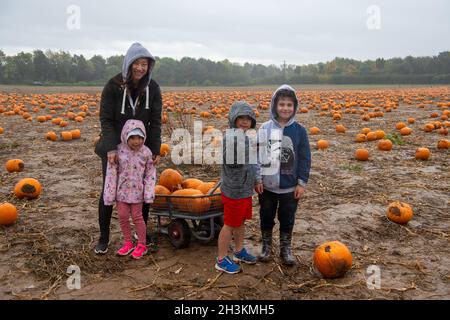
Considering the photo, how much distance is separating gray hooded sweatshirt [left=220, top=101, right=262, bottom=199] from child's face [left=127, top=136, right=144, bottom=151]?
835mm

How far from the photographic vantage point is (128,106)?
152 inches

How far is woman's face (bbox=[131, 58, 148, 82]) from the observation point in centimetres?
371

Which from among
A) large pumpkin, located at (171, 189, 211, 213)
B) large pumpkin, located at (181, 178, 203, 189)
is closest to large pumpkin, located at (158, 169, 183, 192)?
large pumpkin, located at (181, 178, 203, 189)

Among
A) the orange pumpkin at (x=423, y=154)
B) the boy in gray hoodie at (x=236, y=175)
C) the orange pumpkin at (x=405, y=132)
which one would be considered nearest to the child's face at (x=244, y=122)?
the boy in gray hoodie at (x=236, y=175)

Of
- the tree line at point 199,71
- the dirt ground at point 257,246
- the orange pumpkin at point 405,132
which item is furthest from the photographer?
the tree line at point 199,71

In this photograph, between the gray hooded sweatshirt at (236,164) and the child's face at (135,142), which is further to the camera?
the child's face at (135,142)

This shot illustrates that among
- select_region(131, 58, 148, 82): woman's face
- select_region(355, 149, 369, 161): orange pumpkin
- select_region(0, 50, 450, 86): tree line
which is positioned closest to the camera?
select_region(131, 58, 148, 82): woman's face

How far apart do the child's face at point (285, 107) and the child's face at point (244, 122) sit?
39cm

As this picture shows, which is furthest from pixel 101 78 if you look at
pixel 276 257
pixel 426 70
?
pixel 276 257

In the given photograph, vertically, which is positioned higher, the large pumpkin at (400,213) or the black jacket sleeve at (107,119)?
the black jacket sleeve at (107,119)

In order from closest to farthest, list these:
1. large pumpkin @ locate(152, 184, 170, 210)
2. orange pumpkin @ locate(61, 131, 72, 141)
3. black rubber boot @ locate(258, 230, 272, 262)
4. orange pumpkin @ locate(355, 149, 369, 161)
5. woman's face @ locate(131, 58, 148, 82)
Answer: woman's face @ locate(131, 58, 148, 82) < black rubber boot @ locate(258, 230, 272, 262) < large pumpkin @ locate(152, 184, 170, 210) < orange pumpkin @ locate(355, 149, 369, 161) < orange pumpkin @ locate(61, 131, 72, 141)

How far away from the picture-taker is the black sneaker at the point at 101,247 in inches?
155

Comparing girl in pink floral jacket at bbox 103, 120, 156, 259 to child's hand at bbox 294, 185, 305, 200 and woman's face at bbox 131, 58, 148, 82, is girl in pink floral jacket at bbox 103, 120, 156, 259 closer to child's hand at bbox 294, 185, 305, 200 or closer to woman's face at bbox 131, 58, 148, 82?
woman's face at bbox 131, 58, 148, 82

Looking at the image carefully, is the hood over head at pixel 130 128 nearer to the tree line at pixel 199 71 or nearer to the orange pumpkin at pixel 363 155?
the orange pumpkin at pixel 363 155
